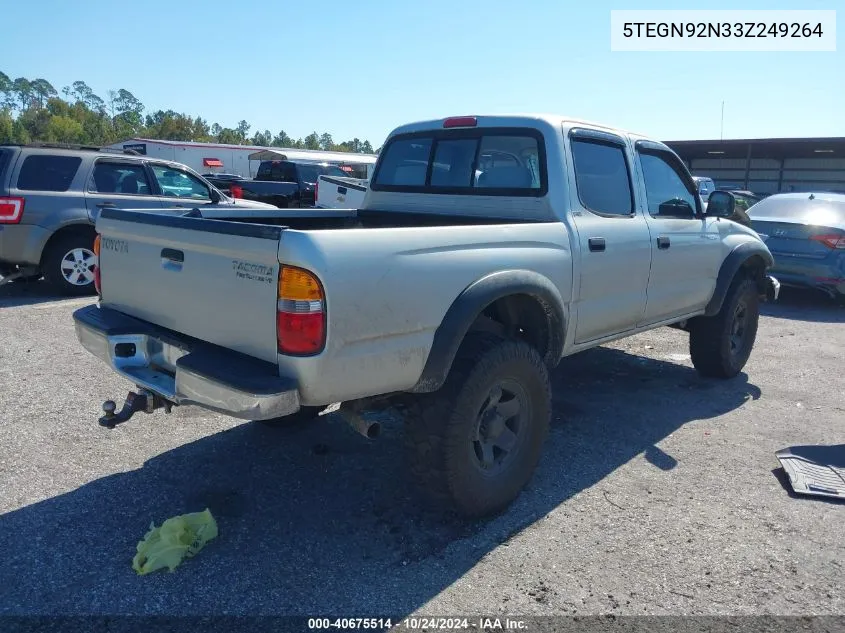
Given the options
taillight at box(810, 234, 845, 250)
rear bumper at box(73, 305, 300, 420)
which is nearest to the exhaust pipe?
rear bumper at box(73, 305, 300, 420)

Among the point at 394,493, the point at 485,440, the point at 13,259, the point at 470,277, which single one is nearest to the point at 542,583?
the point at 485,440

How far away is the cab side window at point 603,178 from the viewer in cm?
421

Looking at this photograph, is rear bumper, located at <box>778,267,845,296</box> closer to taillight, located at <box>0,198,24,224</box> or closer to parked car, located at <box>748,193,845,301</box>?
parked car, located at <box>748,193,845,301</box>

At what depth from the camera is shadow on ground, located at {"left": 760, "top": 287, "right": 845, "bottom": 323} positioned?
29.6 feet

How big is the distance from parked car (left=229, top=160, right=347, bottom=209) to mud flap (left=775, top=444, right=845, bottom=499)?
14.2 metres

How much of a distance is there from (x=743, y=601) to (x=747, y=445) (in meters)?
1.92

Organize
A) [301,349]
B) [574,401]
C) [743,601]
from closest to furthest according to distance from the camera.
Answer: [301,349] < [743,601] < [574,401]

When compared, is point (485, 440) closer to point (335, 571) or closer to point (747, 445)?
point (335, 571)

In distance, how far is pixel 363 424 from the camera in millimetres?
2988

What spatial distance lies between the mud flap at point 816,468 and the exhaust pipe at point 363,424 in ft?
8.27

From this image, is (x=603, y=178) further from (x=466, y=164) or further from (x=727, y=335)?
(x=727, y=335)

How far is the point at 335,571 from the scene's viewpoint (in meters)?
2.98

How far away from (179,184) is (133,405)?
23.3ft

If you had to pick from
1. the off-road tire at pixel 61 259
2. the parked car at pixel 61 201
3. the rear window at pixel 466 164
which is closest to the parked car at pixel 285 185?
the parked car at pixel 61 201
